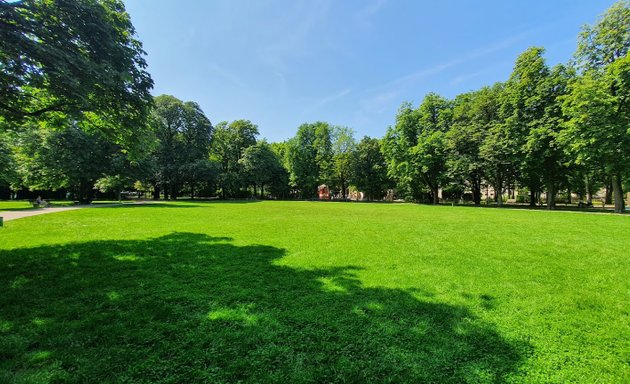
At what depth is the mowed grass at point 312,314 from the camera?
284cm

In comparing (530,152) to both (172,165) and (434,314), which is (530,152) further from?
(172,165)

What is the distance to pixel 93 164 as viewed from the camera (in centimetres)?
2680

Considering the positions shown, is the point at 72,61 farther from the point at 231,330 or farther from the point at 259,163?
the point at 259,163

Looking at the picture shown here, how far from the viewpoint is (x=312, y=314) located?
4.01m

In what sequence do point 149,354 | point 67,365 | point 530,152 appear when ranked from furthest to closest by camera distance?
point 530,152, point 149,354, point 67,365

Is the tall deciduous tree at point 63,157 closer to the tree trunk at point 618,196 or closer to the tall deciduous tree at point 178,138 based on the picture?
the tall deciduous tree at point 178,138

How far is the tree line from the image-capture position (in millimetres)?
6266

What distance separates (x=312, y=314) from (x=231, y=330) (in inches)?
45.8

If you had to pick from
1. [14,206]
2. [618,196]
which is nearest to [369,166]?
[618,196]

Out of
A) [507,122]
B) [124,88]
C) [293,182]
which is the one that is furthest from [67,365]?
[293,182]

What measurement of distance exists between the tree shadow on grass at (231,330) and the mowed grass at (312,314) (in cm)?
2

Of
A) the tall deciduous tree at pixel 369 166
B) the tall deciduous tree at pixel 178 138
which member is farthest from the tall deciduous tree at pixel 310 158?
the tall deciduous tree at pixel 178 138

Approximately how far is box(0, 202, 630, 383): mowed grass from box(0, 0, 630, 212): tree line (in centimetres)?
410

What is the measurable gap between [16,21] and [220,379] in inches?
303
